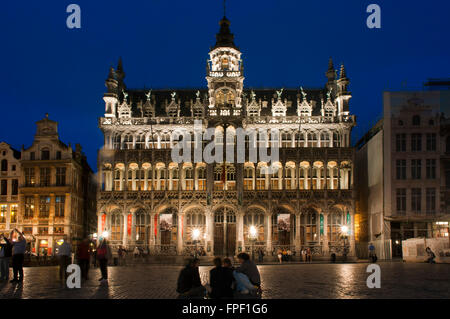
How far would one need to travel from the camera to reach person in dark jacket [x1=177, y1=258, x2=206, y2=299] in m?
17.8

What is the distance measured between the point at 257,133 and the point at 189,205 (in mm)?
12559

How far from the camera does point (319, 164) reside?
235 feet

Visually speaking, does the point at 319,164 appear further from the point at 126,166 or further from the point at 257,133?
A: the point at 126,166

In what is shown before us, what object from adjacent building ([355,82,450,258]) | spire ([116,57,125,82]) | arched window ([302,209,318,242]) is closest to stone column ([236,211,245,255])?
arched window ([302,209,318,242])

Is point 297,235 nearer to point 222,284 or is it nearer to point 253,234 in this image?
point 253,234

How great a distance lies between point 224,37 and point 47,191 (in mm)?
29818

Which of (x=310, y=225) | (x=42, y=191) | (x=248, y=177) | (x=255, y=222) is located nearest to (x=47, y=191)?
(x=42, y=191)

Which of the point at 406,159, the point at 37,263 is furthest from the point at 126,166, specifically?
the point at 406,159

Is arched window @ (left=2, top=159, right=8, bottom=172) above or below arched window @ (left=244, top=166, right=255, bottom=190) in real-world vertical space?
above

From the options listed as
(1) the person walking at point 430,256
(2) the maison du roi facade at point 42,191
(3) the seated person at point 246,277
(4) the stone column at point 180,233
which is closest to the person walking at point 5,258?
(3) the seated person at point 246,277

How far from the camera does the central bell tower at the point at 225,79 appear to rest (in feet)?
237

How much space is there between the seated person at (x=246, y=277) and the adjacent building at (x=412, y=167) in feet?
169

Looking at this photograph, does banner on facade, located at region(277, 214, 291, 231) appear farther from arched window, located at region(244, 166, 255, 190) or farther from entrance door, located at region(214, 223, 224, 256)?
entrance door, located at region(214, 223, 224, 256)

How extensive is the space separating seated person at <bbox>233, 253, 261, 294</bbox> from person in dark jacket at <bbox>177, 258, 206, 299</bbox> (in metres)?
1.25
